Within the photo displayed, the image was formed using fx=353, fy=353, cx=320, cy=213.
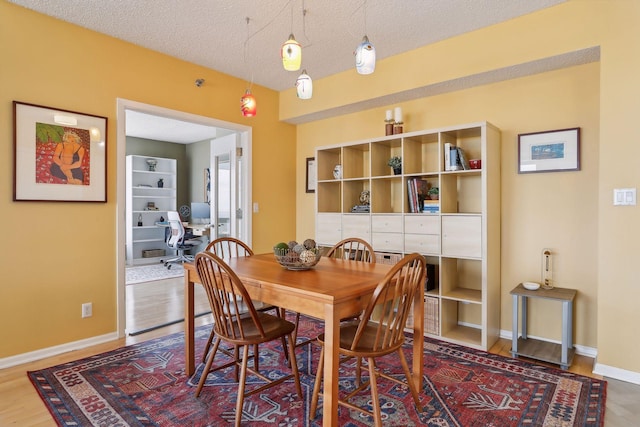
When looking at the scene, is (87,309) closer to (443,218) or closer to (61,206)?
(61,206)

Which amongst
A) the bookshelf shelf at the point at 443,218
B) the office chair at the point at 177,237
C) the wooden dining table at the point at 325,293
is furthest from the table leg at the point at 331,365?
the office chair at the point at 177,237

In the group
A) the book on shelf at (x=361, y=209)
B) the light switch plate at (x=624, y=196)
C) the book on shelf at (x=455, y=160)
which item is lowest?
the book on shelf at (x=361, y=209)

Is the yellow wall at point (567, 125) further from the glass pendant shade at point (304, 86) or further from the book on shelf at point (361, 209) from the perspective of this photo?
the glass pendant shade at point (304, 86)

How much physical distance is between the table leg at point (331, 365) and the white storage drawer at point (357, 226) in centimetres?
201

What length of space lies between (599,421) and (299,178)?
3712 mm

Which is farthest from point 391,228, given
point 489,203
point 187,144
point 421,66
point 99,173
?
point 187,144

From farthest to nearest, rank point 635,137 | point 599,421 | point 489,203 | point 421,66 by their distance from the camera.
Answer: point 421,66 → point 489,203 → point 635,137 → point 599,421

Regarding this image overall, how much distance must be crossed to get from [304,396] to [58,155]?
8.44 ft

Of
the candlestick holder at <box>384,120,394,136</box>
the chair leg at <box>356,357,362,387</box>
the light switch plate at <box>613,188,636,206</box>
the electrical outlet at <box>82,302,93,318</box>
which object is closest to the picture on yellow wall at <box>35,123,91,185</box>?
the electrical outlet at <box>82,302,93,318</box>

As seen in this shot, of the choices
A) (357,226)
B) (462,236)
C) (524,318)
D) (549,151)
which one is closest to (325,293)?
(462,236)

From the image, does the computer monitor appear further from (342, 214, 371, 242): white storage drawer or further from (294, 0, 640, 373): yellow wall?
(294, 0, 640, 373): yellow wall

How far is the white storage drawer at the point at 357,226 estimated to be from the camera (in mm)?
3553

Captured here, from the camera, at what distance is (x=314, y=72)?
3879 millimetres

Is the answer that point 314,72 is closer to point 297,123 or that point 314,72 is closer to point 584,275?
point 297,123
